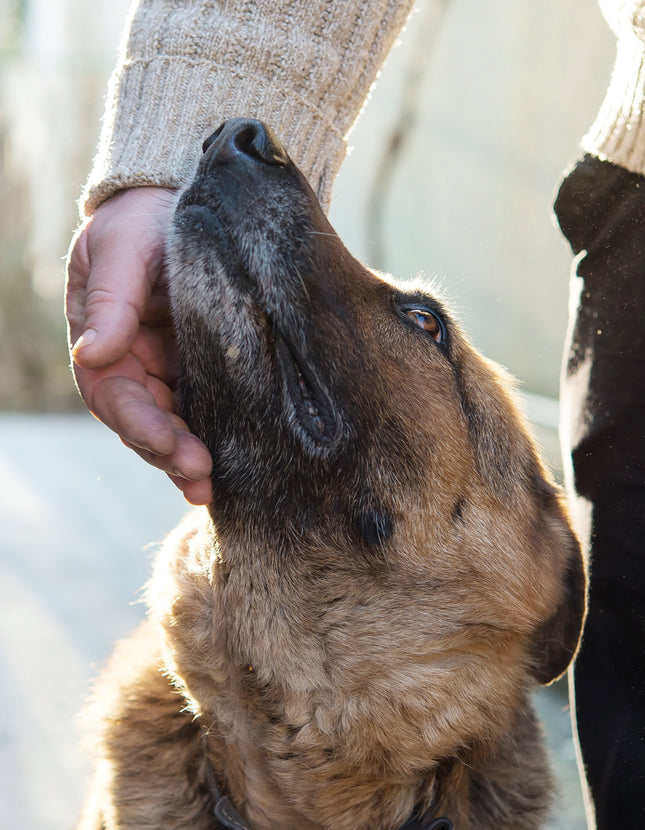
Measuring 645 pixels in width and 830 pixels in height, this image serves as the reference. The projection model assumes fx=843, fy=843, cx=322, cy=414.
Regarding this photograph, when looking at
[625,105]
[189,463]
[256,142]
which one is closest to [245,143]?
[256,142]

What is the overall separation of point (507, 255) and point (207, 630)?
2.89m

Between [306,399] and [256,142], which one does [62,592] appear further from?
[256,142]

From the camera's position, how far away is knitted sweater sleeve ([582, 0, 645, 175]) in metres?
2.07

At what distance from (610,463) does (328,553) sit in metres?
0.80

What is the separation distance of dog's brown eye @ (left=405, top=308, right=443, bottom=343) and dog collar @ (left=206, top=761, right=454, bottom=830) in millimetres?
1221

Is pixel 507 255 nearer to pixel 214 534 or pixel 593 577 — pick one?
pixel 593 577

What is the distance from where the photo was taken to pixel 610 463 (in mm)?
2242

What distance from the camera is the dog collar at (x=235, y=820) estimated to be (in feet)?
6.90

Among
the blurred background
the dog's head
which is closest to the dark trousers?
the dog's head

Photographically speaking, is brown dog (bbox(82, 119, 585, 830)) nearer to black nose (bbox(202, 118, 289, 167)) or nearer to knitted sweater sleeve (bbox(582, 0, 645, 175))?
black nose (bbox(202, 118, 289, 167))

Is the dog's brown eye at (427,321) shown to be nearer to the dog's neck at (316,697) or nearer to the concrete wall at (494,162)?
the dog's neck at (316,697)

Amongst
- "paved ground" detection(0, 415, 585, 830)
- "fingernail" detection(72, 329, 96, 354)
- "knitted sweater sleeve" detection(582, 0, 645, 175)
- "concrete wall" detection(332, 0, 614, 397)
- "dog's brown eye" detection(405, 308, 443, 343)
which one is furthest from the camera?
"concrete wall" detection(332, 0, 614, 397)

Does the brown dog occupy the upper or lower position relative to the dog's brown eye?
lower

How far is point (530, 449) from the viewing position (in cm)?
240
